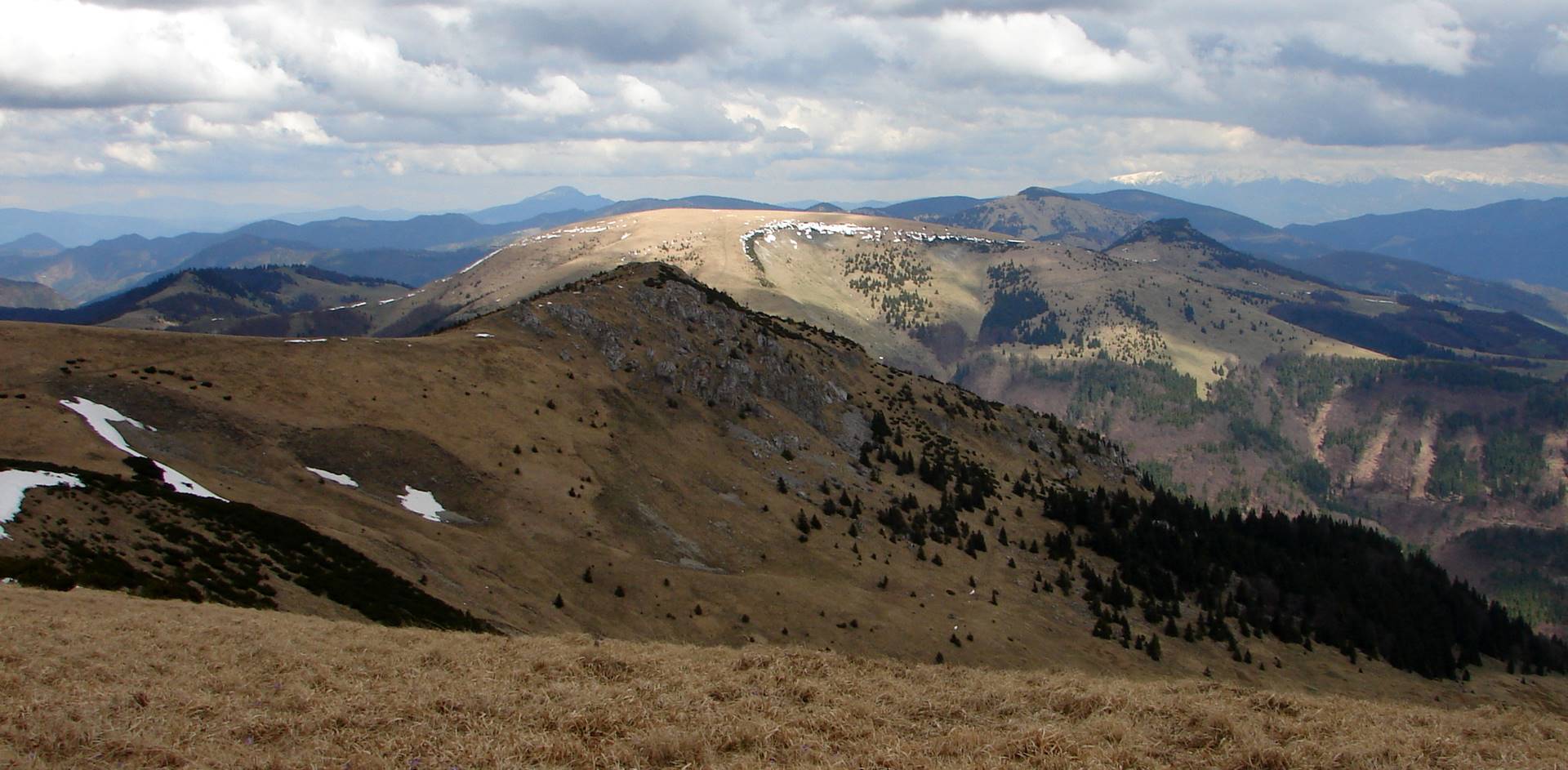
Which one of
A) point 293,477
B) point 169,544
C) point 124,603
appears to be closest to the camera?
point 124,603

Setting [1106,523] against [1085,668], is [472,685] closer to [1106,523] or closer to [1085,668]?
[1085,668]

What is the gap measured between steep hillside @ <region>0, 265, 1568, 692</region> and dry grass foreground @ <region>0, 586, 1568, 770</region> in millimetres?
15773

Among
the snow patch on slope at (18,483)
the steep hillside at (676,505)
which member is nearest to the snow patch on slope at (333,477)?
the steep hillside at (676,505)

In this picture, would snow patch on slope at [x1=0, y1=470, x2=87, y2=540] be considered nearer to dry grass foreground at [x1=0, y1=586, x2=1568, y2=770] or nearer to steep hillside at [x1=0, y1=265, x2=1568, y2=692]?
steep hillside at [x1=0, y1=265, x2=1568, y2=692]

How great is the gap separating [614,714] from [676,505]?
197ft

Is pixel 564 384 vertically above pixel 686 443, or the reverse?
pixel 564 384

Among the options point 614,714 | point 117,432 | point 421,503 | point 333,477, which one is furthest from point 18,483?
point 614,714

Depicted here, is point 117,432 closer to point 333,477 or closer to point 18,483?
point 333,477

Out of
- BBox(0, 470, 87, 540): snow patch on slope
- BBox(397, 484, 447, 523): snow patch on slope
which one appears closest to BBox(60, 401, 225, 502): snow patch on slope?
BBox(0, 470, 87, 540): snow patch on slope

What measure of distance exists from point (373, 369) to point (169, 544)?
133 ft

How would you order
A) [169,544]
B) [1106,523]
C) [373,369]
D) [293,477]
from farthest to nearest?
[1106,523] → [373,369] → [293,477] → [169,544]

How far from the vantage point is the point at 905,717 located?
19672 millimetres

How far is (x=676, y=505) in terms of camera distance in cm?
7762

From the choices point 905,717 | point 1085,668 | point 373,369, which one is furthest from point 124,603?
point 1085,668
